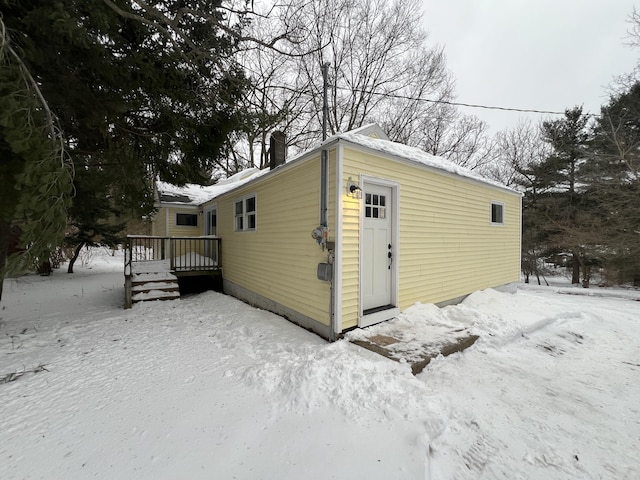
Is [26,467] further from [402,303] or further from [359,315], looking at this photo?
[402,303]

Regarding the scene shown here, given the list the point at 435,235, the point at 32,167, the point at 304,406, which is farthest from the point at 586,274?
the point at 32,167

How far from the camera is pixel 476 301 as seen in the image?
6902 millimetres

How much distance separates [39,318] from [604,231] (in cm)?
2050

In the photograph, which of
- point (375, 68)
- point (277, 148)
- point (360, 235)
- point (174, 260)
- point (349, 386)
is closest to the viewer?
point (349, 386)

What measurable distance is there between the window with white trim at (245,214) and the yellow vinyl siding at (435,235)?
10.9 feet

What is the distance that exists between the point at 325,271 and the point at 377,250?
1209 mm

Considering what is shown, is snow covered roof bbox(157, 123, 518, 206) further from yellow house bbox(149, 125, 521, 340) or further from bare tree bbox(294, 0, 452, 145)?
bare tree bbox(294, 0, 452, 145)

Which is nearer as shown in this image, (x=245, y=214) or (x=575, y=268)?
(x=245, y=214)

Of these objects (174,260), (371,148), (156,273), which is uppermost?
(371,148)

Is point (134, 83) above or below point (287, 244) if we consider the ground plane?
above

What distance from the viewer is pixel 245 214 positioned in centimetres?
743

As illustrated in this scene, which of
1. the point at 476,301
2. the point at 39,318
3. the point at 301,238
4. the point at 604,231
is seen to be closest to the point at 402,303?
the point at 301,238

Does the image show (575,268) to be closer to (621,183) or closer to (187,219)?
(621,183)

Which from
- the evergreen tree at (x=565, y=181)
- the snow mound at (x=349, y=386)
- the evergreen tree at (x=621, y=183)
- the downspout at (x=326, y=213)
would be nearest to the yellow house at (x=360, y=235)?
the downspout at (x=326, y=213)
